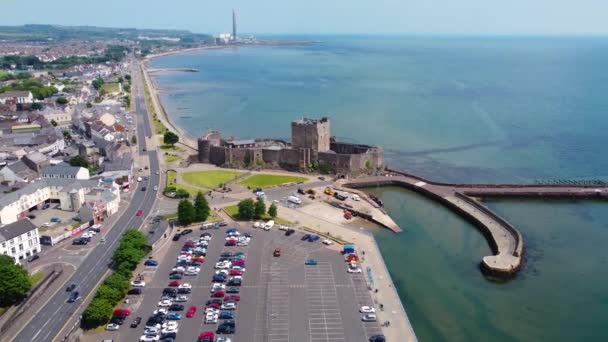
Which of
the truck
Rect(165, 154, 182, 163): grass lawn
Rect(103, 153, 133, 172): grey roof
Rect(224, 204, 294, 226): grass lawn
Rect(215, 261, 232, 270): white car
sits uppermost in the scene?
Rect(103, 153, 133, 172): grey roof

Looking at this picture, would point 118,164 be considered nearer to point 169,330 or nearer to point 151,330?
point 151,330

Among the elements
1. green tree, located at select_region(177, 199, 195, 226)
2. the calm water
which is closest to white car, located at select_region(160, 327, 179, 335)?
the calm water

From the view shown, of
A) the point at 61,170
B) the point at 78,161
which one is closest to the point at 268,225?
the point at 61,170

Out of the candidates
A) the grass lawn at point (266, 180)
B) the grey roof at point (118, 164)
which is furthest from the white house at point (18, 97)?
the grass lawn at point (266, 180)

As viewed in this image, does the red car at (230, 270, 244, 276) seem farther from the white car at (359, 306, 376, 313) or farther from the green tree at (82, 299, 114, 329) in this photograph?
the white car at (359, 306, 376, 313)

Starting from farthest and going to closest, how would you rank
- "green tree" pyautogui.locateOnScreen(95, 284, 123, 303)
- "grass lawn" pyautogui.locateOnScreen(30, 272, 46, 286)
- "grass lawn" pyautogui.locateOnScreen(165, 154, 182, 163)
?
"grass lawn" pyautogui.locateOnScreen(165, 154, 182, 163) → "grass lawn" pyautogui.locateOnScreen(30, 272, 46, 286) → "green tree" pyautogui.locateOnScreen(95, 284, 123, 303)

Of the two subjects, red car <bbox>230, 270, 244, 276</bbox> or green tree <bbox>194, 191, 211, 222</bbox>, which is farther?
green tree <bbox>194, 191, 211, 222</bbox>
